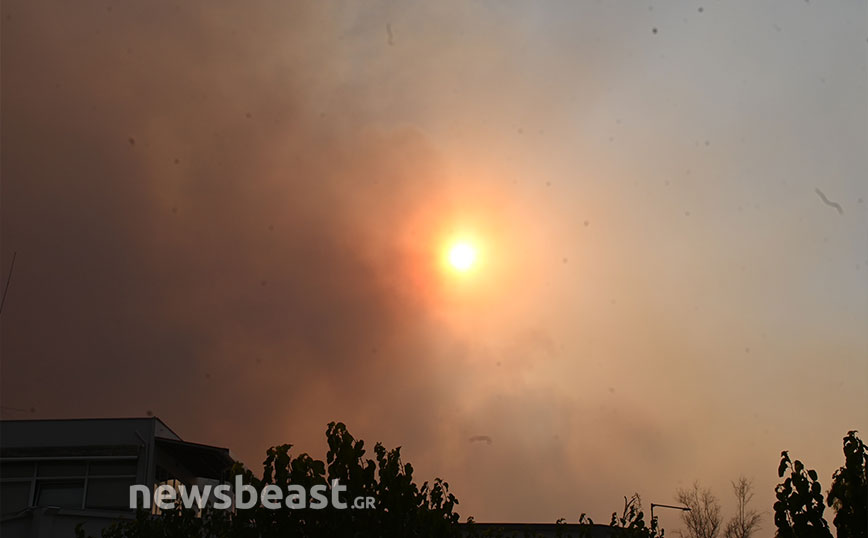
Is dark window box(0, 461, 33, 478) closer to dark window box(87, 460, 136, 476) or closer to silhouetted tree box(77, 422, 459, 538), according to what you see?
dark window box(87, 460, 136, 476)

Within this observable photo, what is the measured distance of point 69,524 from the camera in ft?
69.3

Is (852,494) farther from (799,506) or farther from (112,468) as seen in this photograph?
(112,468)

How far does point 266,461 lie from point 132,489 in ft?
45.9

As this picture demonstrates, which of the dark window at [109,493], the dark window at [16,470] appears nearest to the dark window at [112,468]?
the dark window at [109,493]

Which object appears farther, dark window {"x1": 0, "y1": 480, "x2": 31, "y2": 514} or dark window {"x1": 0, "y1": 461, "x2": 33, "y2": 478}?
dark window {"x1": 0, "y1": 461, "x2": 33, "y2": 478}

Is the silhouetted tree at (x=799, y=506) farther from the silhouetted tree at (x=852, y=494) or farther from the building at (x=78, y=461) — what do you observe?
the building at (x=78, y=461)

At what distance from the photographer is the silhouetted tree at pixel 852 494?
12.4m

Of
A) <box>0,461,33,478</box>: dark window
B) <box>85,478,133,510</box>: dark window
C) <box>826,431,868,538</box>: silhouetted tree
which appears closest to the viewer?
<box>826,431,868,538</box>: silhouetted tree

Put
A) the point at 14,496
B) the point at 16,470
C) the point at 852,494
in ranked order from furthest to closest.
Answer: the point at 16,470, the point at 14,496, the point at 852,494

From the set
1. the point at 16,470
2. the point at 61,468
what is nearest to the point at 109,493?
the point at 61,468

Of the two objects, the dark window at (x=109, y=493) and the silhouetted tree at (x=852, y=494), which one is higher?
the dark window at (x=109, y=493)

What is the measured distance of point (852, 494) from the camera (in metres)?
12.5

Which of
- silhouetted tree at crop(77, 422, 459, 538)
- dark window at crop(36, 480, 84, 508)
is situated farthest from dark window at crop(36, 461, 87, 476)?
silhouetted tree at crop(77, 422, 459, 538)

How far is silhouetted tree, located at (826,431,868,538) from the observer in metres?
12.4
